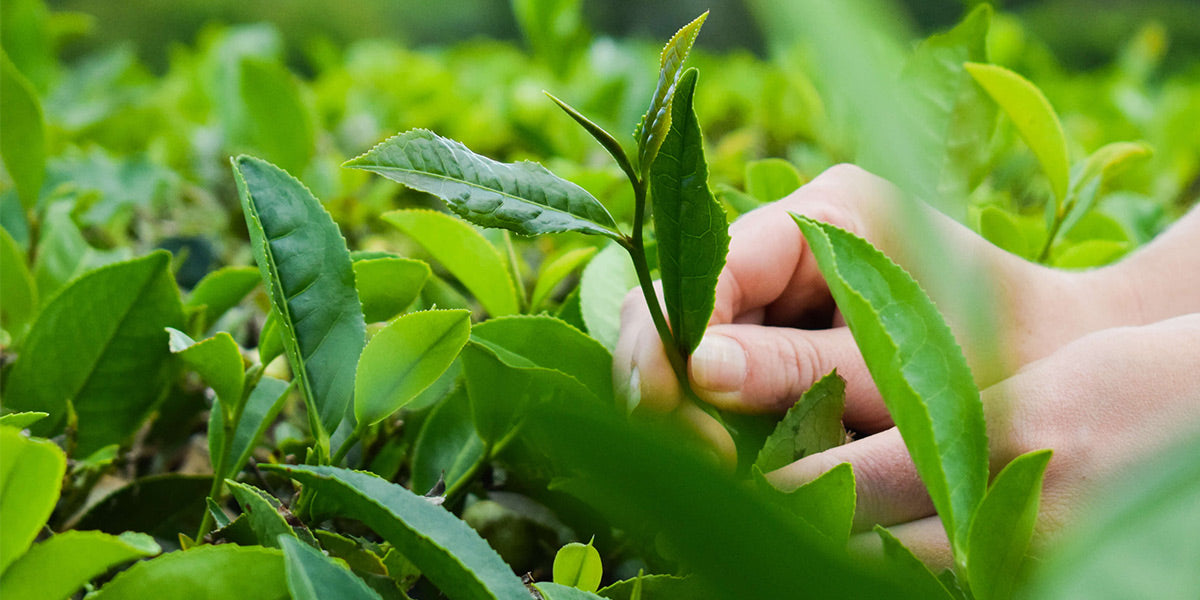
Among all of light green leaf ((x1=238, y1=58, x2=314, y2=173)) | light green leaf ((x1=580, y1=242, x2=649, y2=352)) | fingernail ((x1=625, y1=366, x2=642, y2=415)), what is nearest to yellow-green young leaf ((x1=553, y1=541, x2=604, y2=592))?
fingernail ((x1=625, y1=366, x2=642, y2=415))

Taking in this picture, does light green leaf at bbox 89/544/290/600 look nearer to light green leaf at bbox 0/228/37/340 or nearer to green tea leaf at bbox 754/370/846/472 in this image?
green tea leaf at bbox 754/370/846/472

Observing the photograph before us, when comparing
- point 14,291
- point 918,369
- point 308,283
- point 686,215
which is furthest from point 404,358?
point 14,291

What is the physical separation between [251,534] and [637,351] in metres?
0.28

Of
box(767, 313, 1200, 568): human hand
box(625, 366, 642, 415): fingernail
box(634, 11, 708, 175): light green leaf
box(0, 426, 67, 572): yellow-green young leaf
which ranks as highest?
box(634, 11, 708, 175): light green leaf

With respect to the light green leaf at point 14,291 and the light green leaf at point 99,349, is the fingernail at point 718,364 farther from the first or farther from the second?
the light green leaf at point 14,291

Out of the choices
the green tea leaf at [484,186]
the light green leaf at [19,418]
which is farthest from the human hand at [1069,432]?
the light green leaf at [19,418]

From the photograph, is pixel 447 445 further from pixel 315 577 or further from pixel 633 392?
pixel 315 577

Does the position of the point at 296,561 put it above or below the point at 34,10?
below

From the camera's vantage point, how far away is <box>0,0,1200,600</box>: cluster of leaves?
0.43m

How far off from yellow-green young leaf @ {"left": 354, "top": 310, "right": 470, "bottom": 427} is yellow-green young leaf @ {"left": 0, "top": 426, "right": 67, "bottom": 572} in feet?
0.59

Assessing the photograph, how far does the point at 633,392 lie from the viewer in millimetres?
637

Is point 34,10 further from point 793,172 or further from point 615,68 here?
point 793,172

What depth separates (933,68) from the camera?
90cm

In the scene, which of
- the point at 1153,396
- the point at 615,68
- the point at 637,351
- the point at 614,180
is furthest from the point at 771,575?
the point at 615,68
